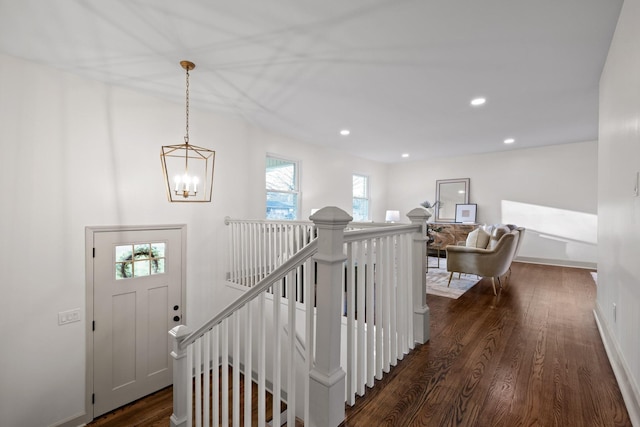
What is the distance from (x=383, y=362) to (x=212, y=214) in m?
3.06

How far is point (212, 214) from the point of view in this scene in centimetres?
396

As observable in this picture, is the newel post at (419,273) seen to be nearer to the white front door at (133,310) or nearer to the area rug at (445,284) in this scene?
the area rug at (445,284)

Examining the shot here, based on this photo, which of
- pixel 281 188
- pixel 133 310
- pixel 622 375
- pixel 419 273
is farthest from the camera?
pixel 281 188

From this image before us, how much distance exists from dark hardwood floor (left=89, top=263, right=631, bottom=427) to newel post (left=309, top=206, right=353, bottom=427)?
0.20m

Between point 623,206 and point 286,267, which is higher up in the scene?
point 623,206

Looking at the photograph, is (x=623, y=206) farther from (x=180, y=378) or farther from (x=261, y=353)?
(x=180, y=378)

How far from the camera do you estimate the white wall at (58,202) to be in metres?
2.48

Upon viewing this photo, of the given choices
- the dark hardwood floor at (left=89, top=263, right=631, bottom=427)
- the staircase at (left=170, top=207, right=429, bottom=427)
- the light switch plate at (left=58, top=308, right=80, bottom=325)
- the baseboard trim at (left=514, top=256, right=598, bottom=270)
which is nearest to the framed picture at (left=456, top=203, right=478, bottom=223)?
the baseboard trim at (left=514, top=256, right=598, bottom=270)

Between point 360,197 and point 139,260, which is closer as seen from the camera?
point 139,260

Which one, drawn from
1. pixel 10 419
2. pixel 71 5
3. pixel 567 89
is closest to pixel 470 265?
pixel 567 89

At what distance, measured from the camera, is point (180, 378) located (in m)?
2.29

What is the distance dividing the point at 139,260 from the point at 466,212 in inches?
267

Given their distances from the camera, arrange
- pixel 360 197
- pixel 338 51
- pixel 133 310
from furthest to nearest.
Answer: pixel 360 197 < pixel 133 310 < pixel 338 51

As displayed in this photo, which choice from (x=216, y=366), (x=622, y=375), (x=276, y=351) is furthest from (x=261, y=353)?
(x=622, y=375)
